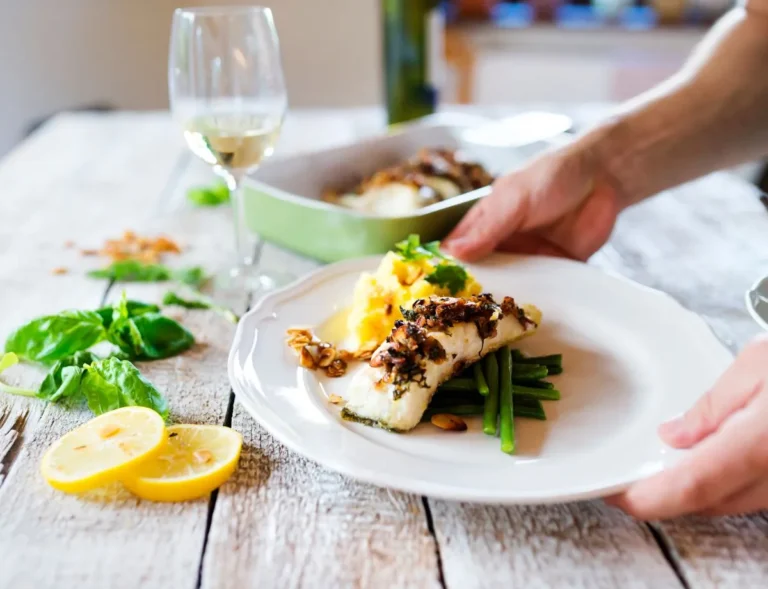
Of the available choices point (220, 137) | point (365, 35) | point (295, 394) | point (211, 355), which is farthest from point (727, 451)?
point (365, 35)

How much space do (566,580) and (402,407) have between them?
0.26 meters

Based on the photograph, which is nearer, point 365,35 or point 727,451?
point 727,451

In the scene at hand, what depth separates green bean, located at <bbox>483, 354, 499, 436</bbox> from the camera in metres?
0.92

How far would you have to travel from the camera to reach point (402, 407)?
92 cm

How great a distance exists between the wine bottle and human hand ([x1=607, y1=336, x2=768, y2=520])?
5.43ft

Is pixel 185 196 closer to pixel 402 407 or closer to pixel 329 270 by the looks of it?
pixel 329 270

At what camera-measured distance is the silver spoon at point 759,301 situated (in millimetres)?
1073

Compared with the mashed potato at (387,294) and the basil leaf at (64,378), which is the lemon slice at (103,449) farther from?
the mashed potato at (387,294)

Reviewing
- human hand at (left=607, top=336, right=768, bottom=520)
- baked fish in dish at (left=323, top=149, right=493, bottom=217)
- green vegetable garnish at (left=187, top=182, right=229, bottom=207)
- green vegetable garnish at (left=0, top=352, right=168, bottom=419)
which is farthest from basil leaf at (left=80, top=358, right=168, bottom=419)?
green vegetable garnish at (left=187, top=182, right=229, bottom=207)

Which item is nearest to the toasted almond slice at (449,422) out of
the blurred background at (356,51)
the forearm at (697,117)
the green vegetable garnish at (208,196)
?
the forearm at (697,117)

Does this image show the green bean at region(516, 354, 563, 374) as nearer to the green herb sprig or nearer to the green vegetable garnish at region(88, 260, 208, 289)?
the green herb sprig

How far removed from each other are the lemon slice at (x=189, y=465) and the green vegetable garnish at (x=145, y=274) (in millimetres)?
553

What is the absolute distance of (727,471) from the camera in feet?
2.56

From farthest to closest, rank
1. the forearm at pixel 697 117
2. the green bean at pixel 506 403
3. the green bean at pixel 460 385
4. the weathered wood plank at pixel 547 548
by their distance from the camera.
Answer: the forearm at pixel 697 117 → the green bean at pixel 460 385 → the green bean at pixel 506 403 → the weathered wood plank at pixel 547 548
